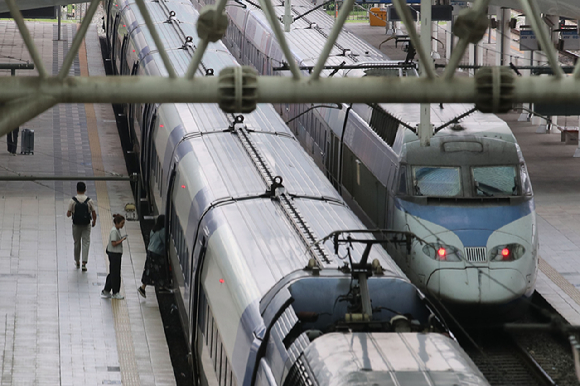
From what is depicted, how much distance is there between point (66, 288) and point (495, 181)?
7549 mm

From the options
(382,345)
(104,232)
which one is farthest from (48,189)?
(382,345)

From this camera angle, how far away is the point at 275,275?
10.4 meters

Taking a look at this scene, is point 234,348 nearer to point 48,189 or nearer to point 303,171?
point 303,171

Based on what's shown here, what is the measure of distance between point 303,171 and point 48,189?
11.8m

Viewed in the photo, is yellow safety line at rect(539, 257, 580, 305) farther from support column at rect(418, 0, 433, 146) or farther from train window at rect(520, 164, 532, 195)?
support column at rect(418, 0, 433, 146)

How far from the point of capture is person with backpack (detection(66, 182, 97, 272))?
18281 millimetres

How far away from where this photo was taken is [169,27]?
24.5 m

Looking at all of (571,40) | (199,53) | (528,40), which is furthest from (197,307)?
(571,40)

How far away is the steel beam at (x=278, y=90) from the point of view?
266 inches

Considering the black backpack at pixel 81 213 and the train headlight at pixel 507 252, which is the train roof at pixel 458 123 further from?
the black backpack at pixel 81 213

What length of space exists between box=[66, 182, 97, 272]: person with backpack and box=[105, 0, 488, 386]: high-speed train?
4.94 ft

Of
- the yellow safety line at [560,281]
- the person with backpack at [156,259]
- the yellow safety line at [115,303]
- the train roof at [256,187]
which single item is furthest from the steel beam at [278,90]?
the yellow safety line at [560,281]

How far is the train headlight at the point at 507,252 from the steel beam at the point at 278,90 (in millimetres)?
7900

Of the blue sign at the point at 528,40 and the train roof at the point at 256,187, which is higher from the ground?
the train roof at the point at 256,187
